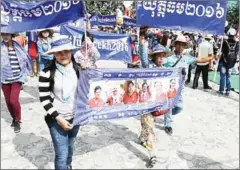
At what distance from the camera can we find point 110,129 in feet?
22.0

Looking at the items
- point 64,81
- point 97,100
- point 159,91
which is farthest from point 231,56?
point 64,81

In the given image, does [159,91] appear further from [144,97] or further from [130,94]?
[130,94]

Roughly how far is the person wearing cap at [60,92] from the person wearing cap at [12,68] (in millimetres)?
2310

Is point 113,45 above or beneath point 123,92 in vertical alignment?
beneath

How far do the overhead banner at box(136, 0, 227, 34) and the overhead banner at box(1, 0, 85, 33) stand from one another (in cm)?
121

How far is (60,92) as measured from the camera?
158 inches

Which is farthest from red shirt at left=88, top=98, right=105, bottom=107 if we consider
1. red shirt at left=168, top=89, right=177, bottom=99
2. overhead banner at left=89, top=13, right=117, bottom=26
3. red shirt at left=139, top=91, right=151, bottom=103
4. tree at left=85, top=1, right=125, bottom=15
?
tree at left=85, top=1, right=125, bottom=15

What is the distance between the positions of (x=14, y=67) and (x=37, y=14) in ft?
4.09

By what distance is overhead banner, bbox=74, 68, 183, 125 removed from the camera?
440 cm

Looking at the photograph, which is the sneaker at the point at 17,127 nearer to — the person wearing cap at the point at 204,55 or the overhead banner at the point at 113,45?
the overhead banner at the point at 113,45

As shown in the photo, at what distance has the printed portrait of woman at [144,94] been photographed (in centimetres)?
506

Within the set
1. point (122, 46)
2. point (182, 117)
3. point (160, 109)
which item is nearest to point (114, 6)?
point (122, 46)

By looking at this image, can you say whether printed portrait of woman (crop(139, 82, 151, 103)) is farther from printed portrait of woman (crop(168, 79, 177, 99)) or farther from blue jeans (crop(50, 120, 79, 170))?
blue jeans (crop(50, 120, 79, 170))

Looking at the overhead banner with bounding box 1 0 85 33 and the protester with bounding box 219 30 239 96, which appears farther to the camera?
the protester with bounding box 219 30 239 96
